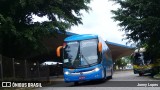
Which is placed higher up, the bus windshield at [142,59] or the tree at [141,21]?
the tree at [141,21]

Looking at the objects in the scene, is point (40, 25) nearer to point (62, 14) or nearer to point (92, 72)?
point (62, 14)

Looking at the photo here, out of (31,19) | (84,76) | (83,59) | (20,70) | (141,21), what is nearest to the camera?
(84,76)

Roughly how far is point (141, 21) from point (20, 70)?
10.4 metres

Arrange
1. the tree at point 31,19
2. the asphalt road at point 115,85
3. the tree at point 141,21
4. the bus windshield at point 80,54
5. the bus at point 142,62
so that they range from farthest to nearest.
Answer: the bus at point 142,62 < the tree at point 141,21 < the tree at point 31,19 < the bus windshield at point 80,54 < the asphalt road at point 115,85

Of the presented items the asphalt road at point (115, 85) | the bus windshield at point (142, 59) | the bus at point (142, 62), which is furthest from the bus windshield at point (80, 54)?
the bus windshield at point (142, 59)

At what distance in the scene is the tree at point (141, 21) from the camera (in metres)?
29.1

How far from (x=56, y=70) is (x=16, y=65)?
60.7 ft

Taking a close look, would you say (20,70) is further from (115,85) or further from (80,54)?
(115,85)

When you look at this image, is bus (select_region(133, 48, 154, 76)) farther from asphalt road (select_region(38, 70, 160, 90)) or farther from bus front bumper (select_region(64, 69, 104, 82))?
bus front bumper (select_region(64, 69, 104, 82))

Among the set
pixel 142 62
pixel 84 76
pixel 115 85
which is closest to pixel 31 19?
pixel 84 76

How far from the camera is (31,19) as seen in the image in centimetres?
2609

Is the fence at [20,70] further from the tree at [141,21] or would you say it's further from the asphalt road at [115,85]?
the tree at [141,21]

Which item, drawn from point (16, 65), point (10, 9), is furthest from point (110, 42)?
point (10, 9)

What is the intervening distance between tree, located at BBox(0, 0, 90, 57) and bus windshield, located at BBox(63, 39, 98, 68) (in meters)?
2.60
